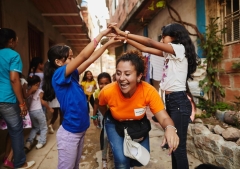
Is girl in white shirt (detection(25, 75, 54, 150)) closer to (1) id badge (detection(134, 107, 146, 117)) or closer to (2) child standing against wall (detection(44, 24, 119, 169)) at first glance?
(2) child standing against wall (detection(44, 24, 119, 169))

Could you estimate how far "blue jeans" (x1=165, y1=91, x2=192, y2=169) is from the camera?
6.83 ft

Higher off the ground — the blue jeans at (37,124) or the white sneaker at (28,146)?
the blue jeans at (37,124)

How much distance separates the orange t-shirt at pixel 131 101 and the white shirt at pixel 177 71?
392 millimetres

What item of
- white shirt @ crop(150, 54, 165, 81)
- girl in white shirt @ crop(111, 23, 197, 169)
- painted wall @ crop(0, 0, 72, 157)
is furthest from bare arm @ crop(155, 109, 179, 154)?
white shirt @ crop(150, 54, 165, 81)

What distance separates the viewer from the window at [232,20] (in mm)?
3482

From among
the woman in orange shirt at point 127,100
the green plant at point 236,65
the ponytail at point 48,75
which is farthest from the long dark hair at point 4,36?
the green plant at point 236,65

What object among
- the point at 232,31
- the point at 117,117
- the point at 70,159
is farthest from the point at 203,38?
the point at 70,159

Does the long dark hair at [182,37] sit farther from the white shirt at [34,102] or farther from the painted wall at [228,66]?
the white shirt at [34,102]

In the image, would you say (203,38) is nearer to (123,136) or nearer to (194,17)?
(194,17)

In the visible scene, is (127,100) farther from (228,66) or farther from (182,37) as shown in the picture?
(228,66)

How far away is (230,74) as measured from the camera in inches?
139

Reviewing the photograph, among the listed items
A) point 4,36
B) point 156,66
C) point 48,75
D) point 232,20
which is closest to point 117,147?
point 48,75

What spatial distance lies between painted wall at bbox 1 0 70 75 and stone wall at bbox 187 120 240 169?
13.1 feet

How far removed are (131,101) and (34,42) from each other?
5.22 metres
